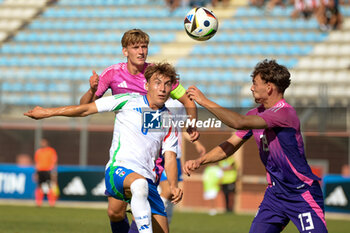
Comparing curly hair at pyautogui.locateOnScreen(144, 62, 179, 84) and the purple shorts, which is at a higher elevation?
curly hair at pyautogui.locateOnScreen(144, 62, 179, 84)

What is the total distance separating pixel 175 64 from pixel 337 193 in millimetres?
8712

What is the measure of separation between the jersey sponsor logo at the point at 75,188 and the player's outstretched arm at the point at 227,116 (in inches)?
562

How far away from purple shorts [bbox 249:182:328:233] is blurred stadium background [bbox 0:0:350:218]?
1188cm

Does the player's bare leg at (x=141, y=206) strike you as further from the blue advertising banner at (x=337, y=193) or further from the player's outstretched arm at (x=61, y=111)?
the blue advertising banner at (x=337, y=193)

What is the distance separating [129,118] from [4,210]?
34.5 ft

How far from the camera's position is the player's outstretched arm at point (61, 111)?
20.3 ft

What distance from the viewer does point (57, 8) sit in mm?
27281

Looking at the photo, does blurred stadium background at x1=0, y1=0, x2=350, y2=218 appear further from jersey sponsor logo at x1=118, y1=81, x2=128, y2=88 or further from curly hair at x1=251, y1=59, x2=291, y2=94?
curly hair at x1=251, y1=59, x2=291, y2=94

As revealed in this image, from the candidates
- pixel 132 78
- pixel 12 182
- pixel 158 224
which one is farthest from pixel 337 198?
pixel 158 224

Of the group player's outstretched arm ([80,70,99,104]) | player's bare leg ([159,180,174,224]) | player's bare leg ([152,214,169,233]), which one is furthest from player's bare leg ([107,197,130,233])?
player's outstretched arm ([80,70,99,104])

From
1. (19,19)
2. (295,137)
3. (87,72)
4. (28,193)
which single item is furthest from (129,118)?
(19,19)

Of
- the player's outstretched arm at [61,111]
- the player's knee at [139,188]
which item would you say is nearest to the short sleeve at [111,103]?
the player's outstretched arm at [61,111]

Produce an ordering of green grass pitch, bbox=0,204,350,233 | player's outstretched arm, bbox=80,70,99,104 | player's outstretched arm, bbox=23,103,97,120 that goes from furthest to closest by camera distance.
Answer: green grass pitch, bbox=0,204,350,233 → player's outstretched arm, bbox=80,70,99,104 → player's outstretched arm, bbox=23,103,97,120

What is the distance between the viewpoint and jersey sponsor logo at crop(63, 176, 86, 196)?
19.5m
